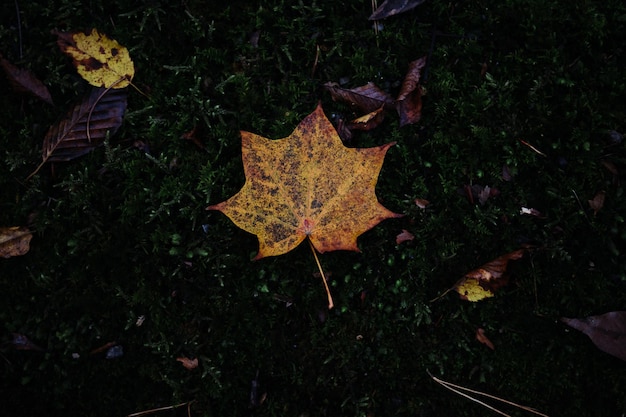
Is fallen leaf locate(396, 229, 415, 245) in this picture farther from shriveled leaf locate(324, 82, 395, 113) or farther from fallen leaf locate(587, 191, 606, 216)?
fallen leaf locate(587, 191, 606, 216)

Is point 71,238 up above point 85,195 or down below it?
below

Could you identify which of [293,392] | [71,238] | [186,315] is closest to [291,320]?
[293,392]

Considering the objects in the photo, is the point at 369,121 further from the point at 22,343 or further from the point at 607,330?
the point at 22,343

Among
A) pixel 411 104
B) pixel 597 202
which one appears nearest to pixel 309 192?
pixel 411 104

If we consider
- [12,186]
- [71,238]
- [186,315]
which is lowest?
[186,315]

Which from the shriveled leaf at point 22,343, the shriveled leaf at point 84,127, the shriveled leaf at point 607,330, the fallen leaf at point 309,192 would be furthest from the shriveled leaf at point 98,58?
the shriveled leaf at point 607,330

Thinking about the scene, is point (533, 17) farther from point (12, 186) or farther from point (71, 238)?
point (12, 186)
